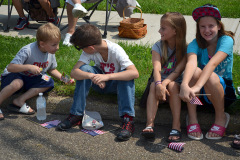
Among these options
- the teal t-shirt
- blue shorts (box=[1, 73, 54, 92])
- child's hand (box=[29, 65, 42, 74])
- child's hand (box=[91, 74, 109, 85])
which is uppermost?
the teal t-shirt

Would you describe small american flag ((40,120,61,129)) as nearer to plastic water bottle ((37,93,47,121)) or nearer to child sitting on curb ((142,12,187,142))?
plastic water bottle ((37,93,47,121))

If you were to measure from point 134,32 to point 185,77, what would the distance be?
2.69 meters

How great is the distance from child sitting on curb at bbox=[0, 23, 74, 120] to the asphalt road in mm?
360

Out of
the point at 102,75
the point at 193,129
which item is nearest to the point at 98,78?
the point at 102,75

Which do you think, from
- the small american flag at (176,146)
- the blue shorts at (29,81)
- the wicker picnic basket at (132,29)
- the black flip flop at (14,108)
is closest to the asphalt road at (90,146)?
the small american flag at (176,146)

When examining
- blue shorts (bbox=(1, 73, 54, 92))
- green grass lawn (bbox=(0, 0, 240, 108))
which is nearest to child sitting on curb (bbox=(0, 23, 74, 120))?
blue shorts (bbox=(1, 73, 54, 92))

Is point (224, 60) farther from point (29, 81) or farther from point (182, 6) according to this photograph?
point (182, 6)

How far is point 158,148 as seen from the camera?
3.26 m

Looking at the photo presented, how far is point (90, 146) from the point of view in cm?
329

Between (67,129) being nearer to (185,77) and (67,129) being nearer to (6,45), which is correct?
(185,77)

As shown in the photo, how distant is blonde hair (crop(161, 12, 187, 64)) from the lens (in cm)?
355

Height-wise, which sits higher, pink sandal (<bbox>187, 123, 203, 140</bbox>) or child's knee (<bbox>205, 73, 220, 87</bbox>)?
child's knee (<bbox>205, 73, 220, 87</bbox>)

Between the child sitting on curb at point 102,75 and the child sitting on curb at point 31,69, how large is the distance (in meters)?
0.41

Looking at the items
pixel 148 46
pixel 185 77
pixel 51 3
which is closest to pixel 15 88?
pixel 185 77
